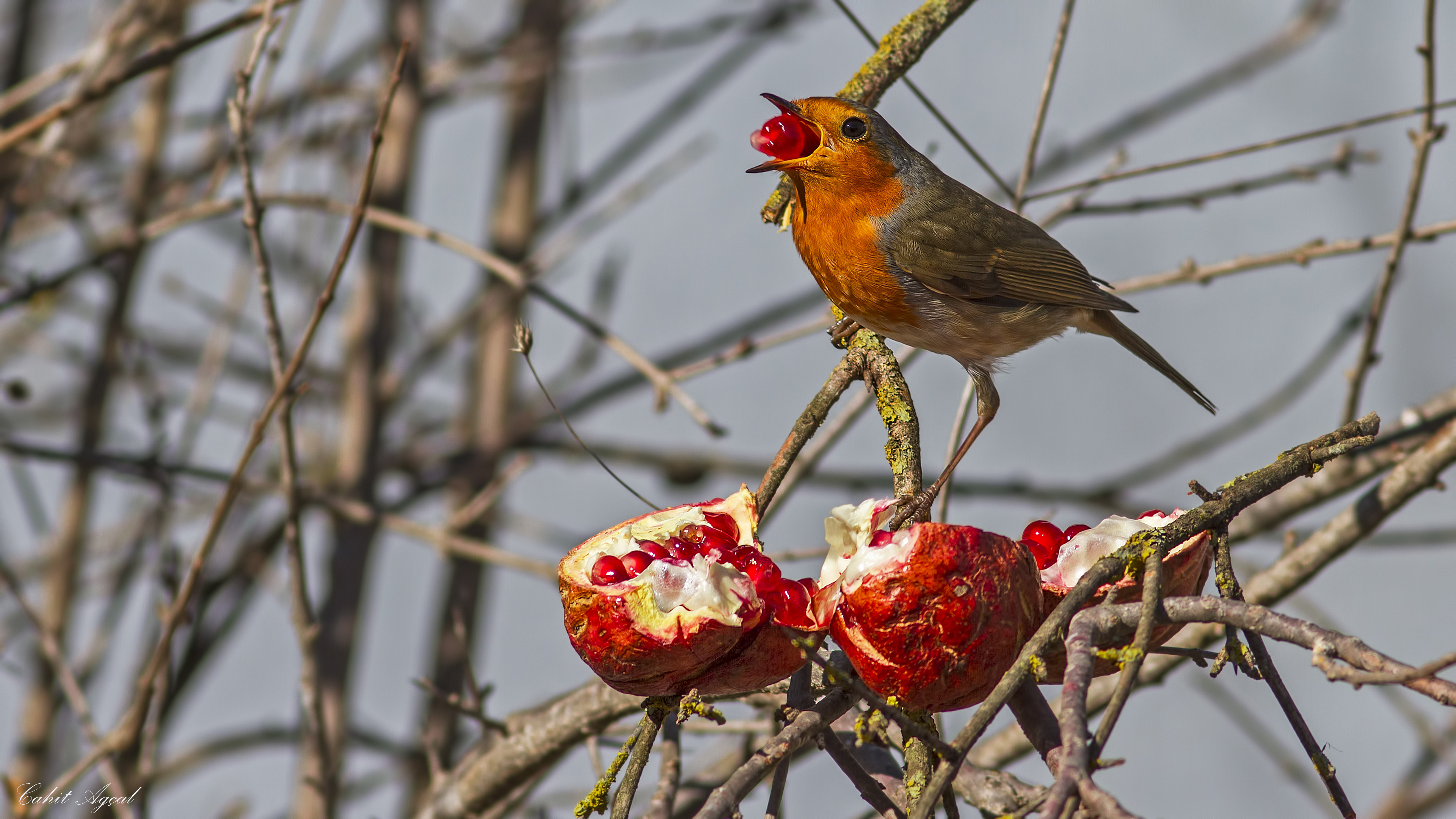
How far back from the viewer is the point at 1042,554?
165 centimetres

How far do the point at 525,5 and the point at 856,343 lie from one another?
11.2 ft

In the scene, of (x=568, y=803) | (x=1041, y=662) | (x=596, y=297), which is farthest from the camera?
(x=596, y=297)

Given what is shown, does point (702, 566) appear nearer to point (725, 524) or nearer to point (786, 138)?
point (725, 524)

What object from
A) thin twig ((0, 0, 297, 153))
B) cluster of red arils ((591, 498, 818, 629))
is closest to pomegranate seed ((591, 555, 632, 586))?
cluster of red arils ((591, 498, 818, 629))

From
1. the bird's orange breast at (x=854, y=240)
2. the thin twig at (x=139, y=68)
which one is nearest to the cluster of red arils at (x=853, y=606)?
the bird's orange breast at (x=854, y=240)

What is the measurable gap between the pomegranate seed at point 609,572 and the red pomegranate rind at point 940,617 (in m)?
0.31

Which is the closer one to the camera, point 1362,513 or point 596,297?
point 1362,513

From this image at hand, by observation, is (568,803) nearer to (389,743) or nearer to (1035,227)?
(389,743)

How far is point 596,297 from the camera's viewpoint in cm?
443

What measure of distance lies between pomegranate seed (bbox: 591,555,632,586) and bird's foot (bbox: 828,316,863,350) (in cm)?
96

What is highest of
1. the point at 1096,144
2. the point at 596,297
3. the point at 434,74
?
the point at 434,74

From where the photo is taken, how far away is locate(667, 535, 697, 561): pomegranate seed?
152 centimetres

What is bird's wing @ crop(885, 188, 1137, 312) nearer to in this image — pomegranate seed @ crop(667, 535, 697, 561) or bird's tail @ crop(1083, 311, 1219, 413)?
bird's tail @ crop(1083, 311, 1219, 413)

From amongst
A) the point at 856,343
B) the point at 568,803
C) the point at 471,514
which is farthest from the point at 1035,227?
the point at 568,803
